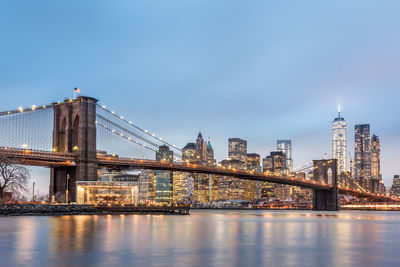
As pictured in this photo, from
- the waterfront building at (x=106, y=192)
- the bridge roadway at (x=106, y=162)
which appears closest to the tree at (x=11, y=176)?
the bridge roadway at (x=106, y=162)

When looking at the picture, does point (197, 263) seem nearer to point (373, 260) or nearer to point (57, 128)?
point (373, 260)

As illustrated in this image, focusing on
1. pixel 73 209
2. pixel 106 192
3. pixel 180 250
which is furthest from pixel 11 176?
pixel 180 250

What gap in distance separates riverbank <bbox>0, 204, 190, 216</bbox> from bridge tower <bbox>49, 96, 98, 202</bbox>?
A: 7.18 metres

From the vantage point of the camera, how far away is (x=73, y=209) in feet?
219

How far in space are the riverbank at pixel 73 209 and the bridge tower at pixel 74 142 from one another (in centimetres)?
718

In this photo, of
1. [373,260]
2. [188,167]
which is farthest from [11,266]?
[188,167]

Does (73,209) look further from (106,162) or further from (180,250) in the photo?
(180,250)

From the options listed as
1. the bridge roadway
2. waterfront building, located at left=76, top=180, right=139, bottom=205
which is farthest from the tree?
waterfront building, located at left=76, top=180, right=139, bottom=205

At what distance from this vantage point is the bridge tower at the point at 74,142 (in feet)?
252

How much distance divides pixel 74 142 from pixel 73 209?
17.7 meters

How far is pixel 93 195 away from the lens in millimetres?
75562

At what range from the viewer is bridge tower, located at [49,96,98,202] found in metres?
76.7

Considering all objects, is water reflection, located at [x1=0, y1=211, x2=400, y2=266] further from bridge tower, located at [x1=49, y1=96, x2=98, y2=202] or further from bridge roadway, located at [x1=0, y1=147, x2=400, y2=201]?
bridge tower, located at [x1=49, y1=96, x2=98, y2=202]

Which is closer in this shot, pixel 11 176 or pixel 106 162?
pixel 11 176
